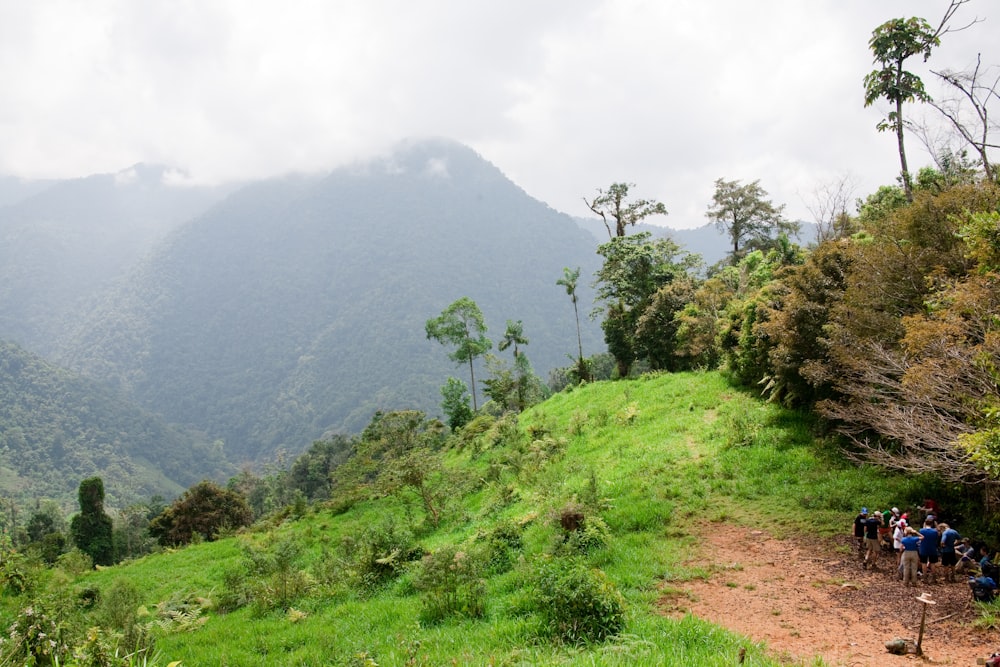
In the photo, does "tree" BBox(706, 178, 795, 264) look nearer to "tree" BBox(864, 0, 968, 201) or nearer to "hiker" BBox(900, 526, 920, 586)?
"tree" BBox(864, 0, 968, 201)

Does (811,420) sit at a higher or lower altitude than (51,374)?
lower

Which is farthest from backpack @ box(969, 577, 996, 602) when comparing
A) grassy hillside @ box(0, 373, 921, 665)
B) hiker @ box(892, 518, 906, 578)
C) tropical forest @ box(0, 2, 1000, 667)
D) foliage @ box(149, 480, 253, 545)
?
foliage @ box(149, 480, 253, 545)

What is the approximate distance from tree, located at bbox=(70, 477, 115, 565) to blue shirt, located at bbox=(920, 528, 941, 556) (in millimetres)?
44825

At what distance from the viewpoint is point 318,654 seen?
8.16 m

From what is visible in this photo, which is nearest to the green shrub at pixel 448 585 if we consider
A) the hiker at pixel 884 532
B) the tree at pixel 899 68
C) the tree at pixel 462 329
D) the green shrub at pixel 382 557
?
the green shrub at pixel 382 557

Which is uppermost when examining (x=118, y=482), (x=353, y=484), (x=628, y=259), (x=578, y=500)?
(x=628, y=259)

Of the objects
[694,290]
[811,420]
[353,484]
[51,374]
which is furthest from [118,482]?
[811,420]

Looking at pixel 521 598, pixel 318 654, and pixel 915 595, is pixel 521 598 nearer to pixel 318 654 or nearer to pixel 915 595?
pixel 318 654

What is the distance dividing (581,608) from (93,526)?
4313 cm

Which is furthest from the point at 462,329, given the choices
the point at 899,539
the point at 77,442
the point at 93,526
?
the point at 77,442

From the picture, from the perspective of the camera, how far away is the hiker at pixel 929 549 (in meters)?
8.78

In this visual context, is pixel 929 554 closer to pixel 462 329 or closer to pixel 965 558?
pixel 965 558

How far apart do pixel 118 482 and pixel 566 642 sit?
467 ft

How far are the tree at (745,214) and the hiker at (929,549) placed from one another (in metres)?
40.2
